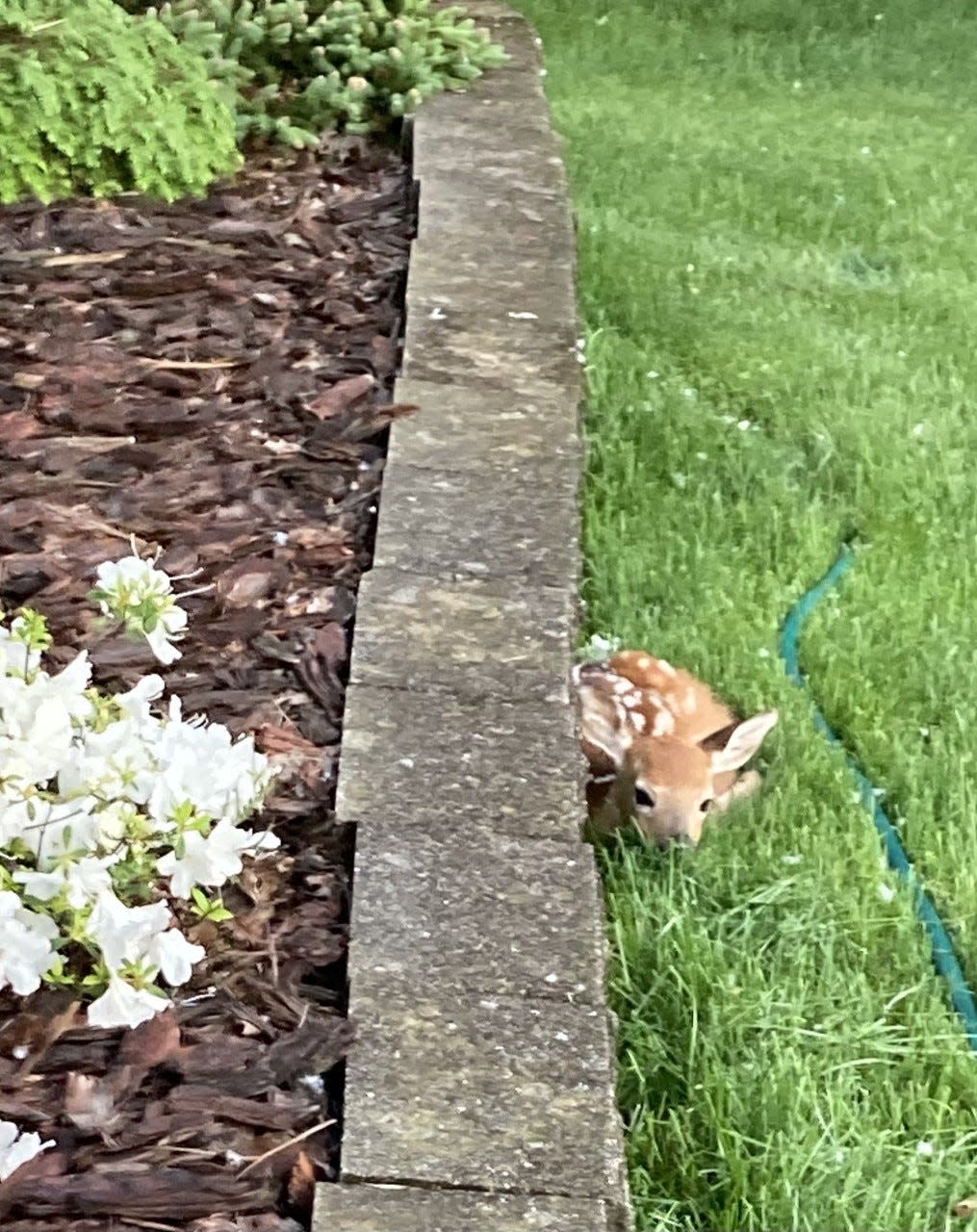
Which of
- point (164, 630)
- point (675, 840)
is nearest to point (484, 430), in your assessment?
point (675, 840)

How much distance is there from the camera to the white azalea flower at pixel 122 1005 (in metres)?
1.71

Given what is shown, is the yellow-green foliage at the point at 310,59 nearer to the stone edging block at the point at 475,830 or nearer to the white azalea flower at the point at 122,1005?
the stone edging block at the point at 475,830

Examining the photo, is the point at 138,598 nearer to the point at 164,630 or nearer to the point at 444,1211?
the point at 164,630

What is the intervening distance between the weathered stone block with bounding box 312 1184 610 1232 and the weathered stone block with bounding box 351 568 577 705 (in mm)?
930

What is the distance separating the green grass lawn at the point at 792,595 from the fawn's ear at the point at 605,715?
0.93 ft

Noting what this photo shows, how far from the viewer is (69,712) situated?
6.15 feet

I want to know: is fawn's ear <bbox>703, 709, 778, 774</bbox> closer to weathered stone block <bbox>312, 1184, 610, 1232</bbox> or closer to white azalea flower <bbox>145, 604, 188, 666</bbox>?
white azalea flower <bbox>145, 604, 188, 666</bbox>

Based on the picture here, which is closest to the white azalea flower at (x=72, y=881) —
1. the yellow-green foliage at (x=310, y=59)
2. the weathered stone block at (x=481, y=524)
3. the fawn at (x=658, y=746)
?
the weathered stone block at (x=481, y=524)

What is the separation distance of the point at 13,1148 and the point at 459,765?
2.91 feet

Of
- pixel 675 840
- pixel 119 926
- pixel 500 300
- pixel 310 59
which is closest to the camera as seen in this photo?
pixel 119 926

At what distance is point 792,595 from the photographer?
3615 mm

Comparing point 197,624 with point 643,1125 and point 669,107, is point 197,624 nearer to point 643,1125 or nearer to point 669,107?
point 643,1125

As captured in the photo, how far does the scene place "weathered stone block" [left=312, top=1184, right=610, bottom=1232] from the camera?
1650 mm

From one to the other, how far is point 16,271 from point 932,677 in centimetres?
236
